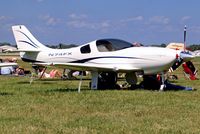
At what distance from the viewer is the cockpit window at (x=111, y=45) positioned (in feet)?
51.4

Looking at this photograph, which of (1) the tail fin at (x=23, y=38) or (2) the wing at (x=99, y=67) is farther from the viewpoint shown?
(1) the tail fin at (x=23, y=38)

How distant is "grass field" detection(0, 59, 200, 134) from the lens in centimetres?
722

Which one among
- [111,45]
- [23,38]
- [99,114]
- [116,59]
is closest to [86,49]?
[111,45]

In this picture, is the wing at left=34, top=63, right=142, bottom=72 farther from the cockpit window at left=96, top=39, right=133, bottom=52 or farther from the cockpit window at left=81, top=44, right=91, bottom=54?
the cockpit window at left=81, top=44, right=91, bottom=54

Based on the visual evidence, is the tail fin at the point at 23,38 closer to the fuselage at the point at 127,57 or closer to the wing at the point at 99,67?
the fuselage at the point at 127,57

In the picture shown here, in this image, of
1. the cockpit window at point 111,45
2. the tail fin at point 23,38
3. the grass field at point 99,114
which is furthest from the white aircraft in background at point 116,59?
the tail fin at point 23,38

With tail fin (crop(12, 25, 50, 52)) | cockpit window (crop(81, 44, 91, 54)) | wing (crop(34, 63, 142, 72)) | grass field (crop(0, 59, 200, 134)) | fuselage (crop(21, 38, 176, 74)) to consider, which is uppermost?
tail fin (crop(12, 25, 50, 52))

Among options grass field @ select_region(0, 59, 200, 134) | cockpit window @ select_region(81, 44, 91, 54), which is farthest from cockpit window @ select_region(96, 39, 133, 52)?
grass field @ select_region(0, 59, 200, 134)

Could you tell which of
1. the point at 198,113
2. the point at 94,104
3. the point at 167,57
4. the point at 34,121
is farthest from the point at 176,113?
the point at 167,57

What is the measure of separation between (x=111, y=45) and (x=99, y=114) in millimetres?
7161

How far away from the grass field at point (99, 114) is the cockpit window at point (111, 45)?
11.3 feet

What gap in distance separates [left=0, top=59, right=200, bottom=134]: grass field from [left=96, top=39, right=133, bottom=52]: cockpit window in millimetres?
3445

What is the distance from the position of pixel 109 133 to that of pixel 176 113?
259 centimetres

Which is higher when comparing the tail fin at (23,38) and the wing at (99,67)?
the tail fin at (23,38)
